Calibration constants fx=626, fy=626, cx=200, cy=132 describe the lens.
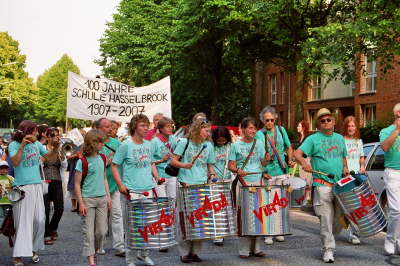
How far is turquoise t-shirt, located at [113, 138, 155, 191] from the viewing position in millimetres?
7410

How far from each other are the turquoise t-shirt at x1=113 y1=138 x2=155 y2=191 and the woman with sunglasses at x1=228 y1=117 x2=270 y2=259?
118cm

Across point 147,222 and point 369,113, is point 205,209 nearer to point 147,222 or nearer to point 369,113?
point 147,222

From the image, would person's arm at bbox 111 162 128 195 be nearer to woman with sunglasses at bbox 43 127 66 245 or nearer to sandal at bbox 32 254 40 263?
sandal at bbox 32 254 40 263

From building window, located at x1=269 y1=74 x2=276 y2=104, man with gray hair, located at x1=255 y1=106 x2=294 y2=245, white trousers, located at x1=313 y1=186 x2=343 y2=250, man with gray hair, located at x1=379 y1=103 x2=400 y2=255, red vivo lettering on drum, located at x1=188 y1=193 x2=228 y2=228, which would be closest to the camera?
red vivo lettering on drum, located at x1=188 y1=193 x2=228 y2=228

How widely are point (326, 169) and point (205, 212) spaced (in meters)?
1.68

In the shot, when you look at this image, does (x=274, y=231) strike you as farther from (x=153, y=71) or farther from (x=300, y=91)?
(x=153, y=71)

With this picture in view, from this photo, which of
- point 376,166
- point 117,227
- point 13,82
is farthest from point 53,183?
point 13,82

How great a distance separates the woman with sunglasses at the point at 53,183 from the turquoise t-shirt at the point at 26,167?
1653 millimetres

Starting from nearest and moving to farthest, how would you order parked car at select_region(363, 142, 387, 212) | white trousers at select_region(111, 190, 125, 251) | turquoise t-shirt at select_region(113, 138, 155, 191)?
turquoise t-shirt at select_region(113, 138, 155, 191)
white trousers at select_region(111, 190, 125, 251)
parked car at select_region(363, 142, 387, 212)

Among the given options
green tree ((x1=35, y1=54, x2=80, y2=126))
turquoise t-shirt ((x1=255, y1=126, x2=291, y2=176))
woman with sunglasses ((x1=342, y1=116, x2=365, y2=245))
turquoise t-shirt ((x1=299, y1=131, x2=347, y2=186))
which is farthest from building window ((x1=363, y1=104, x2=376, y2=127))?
green tree ((x1=35, y1=54, x2=80, y2=126))

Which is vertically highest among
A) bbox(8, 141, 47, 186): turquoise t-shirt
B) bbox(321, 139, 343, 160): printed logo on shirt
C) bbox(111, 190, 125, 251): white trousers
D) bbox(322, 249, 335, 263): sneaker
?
bbox(321, 139, 343, 160): printed logo on shirt

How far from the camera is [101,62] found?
41.8 meters

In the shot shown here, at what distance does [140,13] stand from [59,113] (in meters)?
55.6

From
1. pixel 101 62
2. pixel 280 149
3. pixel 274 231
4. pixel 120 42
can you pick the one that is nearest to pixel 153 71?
pixel 120 42
